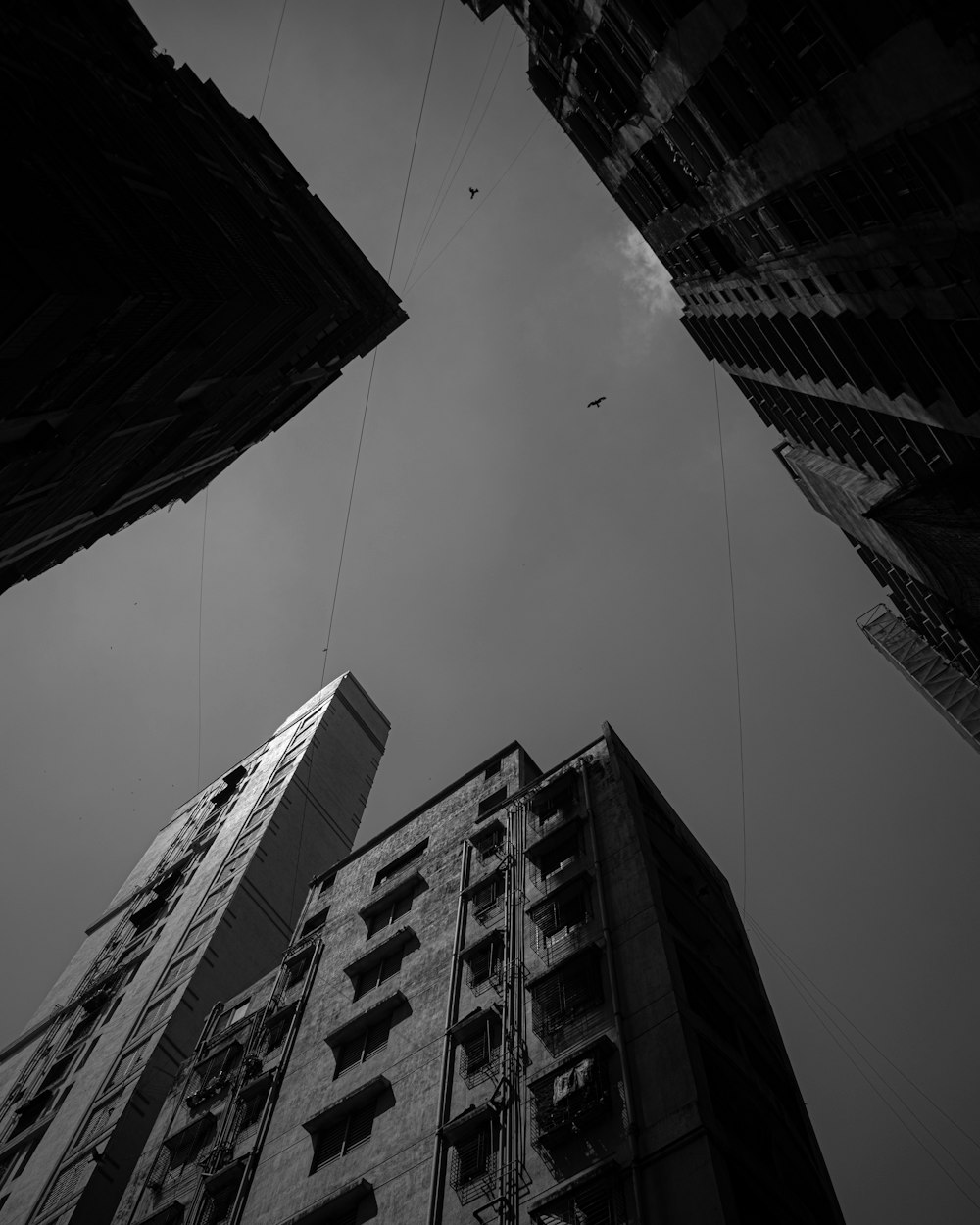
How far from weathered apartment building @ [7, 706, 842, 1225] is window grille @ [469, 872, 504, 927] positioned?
0.28 feet

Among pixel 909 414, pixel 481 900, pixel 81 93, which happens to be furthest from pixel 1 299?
pixel 909 414

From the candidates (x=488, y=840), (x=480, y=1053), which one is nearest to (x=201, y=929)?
(x=488, y=840)

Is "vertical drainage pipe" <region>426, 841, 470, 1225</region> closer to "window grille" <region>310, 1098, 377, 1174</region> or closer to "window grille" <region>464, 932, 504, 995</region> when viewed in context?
"window grille" <region>464, 932, 504, 995</region>

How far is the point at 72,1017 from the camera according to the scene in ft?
145

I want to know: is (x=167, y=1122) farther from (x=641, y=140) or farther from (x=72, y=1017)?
(x=641, y=140)

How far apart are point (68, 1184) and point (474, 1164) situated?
23.0m

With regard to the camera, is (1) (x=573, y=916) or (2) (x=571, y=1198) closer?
(2) (x=571, y=1198)

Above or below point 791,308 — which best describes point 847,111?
above

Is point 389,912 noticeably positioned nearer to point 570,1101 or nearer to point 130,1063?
point 570,1101

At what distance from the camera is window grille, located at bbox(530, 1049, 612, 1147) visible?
16234 millimetres

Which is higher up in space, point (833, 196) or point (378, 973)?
point (833, 196)

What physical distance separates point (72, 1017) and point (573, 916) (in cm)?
3772

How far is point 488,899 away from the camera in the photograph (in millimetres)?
25219

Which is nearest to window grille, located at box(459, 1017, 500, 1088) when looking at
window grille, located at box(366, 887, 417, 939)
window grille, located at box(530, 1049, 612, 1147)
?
window grille, located at box(530, 1049, 612, 1147)
